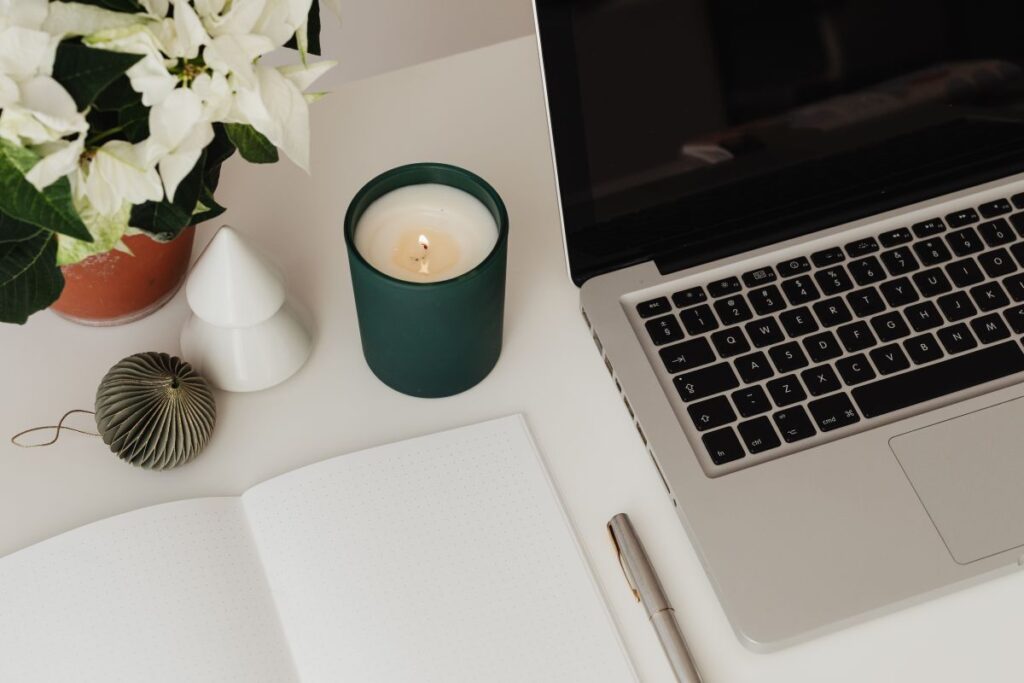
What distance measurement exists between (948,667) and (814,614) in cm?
8

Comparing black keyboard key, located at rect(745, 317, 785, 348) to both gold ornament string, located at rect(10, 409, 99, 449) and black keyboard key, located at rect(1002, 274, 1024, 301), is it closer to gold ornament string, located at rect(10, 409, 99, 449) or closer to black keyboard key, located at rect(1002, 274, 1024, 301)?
black keyboard key, located at rect(1002, 274, 1024, 301)

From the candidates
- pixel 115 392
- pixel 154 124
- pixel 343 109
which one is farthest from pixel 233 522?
pixel 343 109

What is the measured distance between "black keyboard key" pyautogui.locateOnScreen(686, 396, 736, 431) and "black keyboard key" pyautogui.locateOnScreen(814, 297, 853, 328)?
0.29ft

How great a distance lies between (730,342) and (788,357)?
35 millimetres

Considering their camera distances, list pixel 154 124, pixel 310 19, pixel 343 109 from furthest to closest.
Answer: pixel 343 109 → pixel 310 19 → pixel 154 124

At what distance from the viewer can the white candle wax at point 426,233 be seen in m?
0.59

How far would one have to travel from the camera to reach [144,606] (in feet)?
1.77

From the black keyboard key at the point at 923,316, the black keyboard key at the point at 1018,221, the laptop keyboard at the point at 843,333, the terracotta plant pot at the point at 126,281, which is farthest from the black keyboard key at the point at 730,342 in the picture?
the terracotta plant pot at the point at 126,281

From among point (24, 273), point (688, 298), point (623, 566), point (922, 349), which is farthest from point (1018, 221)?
point (24, 273)

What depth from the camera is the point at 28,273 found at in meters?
0.50

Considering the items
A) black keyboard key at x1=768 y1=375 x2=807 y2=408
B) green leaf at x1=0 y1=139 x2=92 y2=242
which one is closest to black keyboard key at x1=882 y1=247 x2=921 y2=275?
black keyboard key at x1=768 y1=375 x2=807 y2=408

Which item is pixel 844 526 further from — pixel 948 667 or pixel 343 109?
pixel 343 109

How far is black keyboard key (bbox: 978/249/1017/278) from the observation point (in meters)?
0.66

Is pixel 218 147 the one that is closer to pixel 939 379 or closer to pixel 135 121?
pixel 135 121
